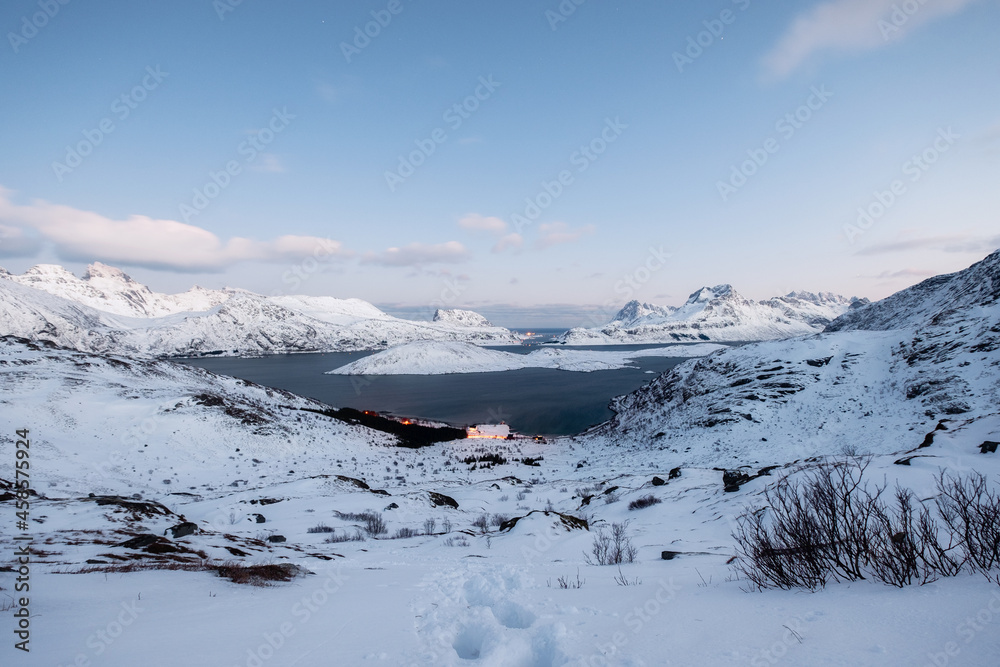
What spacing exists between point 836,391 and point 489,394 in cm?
5004

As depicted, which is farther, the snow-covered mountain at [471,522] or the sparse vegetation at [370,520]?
the sparse vegetation at [370,520]

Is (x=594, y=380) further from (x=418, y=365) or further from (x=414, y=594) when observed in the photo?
(x=414, y=594)

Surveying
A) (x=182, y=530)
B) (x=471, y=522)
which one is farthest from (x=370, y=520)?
(x=182, y=530)

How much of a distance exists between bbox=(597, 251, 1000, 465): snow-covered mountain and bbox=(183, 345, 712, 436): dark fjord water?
1240 centimetres

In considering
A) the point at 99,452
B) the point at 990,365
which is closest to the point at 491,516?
the point at 99,452

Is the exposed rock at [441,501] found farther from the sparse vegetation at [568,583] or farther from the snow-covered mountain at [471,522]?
the sparse vegetation at [568,583]

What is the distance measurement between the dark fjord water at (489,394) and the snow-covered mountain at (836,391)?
1240 centimetres

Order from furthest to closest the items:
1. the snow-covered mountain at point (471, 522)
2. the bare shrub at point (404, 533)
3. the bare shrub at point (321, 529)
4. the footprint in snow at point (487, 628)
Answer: the bare shrub at point (321, 529), the bare shrub at point (404, 533), the footprint in snow at point (487, 628), the snow-covered mountain at point (471, 522)

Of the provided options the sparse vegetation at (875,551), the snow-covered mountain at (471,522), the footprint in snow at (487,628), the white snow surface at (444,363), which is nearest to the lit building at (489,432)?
the snow-covered mountain at (471,522)

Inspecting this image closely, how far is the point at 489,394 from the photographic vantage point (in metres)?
70.2

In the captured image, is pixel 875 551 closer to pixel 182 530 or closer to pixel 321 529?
pixel 182 530

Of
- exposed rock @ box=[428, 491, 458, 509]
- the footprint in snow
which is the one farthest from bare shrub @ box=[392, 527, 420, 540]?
the footprint in snow

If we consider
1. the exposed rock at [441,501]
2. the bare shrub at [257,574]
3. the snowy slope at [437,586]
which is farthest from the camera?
the exposed rock at [441,501]

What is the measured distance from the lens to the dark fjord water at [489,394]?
171 ft
